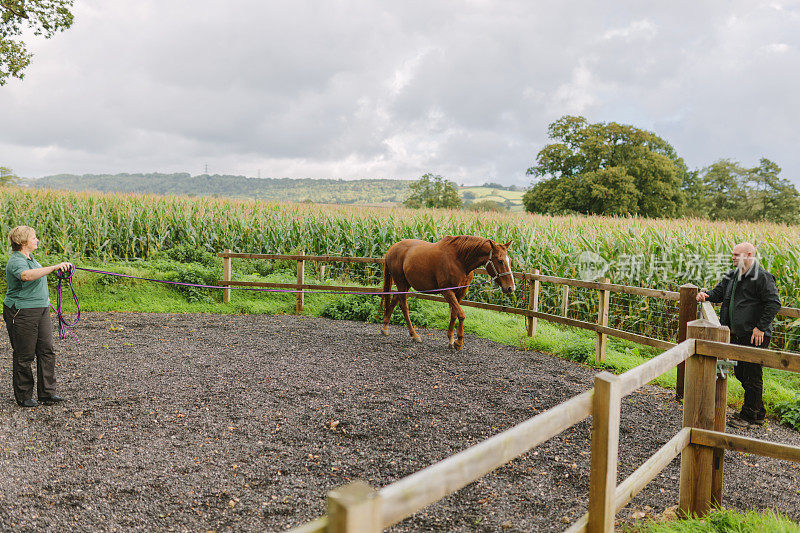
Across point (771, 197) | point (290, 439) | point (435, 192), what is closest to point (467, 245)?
point (290, 439)

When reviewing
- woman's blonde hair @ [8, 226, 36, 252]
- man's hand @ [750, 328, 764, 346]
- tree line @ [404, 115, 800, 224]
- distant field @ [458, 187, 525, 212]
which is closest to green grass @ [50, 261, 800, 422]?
man's hand @ [750, 328, 764, 346]

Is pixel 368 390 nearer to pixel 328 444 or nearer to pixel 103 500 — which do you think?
pixel 328 444

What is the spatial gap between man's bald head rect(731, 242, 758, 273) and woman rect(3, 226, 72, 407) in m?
6.79

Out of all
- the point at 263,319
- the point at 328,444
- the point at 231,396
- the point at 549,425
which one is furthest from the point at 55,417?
the point at 263,319

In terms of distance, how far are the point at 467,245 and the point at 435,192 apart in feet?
206

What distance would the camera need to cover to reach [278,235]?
15484 millimetres

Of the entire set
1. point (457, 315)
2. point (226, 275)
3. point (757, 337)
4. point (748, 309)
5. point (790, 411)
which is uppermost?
point (748, 309)

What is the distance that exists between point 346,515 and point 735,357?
2.71 metres

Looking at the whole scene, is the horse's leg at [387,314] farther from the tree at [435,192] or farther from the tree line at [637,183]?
the tree at [435,192]

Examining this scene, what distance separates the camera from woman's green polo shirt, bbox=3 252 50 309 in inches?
190

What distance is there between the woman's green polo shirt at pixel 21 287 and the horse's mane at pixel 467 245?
18.5ft

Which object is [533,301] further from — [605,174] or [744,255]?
[605,174]

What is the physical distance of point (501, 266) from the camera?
778 centimetres

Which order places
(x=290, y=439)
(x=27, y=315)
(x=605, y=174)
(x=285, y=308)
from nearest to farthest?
(x=290, y=439) < (x=27, y=315) < (x=285, y=308) < (x=605, y=174)
